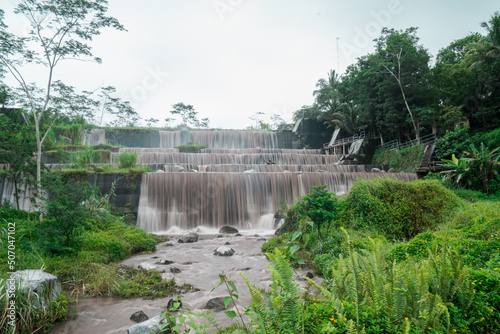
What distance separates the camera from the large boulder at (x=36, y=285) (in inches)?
137

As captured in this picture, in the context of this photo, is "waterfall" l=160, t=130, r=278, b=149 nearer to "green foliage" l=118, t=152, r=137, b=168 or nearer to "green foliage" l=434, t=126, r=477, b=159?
"green foliage" l=118, t=152, r=137, b=168

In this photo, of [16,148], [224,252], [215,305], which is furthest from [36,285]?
[16,148]

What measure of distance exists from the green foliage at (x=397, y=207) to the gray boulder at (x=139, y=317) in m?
5.19

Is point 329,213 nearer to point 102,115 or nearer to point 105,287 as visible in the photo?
point 105,287

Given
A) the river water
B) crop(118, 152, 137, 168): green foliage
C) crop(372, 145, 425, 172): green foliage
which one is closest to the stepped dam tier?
crop(118, 152, 137, 168): green foliage

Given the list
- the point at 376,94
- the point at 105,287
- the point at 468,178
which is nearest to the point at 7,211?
the point at 105,287

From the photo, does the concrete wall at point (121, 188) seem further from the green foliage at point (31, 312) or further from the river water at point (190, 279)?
the green foliage at point (31, 312)

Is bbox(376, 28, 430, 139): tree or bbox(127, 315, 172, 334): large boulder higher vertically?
bbox(376, 28, 430, 139): tree

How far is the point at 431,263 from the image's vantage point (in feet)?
9.28

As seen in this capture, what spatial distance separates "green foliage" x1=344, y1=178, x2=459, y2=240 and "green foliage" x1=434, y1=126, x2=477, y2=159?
34.6 feet

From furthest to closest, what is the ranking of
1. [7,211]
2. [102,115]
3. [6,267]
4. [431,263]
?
[102,115]
[7,211]
[6,267]
[431,263]

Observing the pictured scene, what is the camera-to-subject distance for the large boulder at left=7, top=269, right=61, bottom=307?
3490mm

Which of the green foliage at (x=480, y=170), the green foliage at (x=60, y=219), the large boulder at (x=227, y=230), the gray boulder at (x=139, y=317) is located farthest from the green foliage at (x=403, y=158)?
the green foliage at (x=60, y=219)

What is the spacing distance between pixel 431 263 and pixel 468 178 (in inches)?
558
